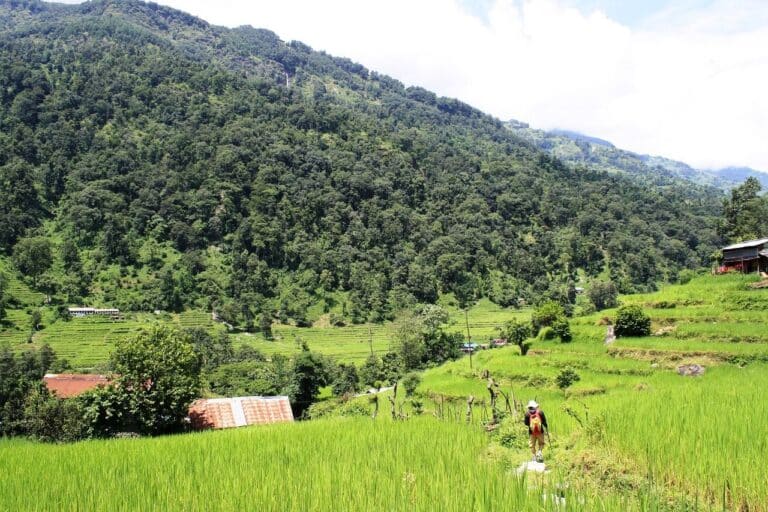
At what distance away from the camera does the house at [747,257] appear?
3198cm

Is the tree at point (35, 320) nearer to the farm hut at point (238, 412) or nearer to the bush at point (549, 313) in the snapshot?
the farm hut at point (238, 412)

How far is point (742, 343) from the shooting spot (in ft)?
74.3

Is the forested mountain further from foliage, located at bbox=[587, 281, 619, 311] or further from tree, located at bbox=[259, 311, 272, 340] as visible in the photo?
foliage, located at bbox=[587, 281, 619, 311]

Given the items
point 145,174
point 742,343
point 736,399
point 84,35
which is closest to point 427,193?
point 145,174

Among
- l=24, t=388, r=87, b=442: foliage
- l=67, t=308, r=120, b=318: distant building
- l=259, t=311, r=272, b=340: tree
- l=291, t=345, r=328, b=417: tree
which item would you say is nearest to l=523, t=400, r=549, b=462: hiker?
l=24, t=388, r=87, b=442: foliage

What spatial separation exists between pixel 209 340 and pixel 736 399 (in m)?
61.1

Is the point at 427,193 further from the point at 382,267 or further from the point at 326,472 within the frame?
the point at 326,472

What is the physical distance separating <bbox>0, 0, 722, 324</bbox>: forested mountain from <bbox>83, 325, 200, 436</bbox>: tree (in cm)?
5570

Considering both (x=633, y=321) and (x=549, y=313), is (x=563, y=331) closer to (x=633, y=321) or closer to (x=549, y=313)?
(x=549, y=313)

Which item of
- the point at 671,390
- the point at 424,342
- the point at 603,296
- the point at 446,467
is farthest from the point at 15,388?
the point at 603,296

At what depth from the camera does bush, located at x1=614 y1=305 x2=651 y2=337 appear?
1078 inches

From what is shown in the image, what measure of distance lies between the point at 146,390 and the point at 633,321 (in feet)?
80.5

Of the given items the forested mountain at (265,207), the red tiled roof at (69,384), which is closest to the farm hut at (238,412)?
the red tiled roof at (69,384)

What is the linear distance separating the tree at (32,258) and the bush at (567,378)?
250 ft
